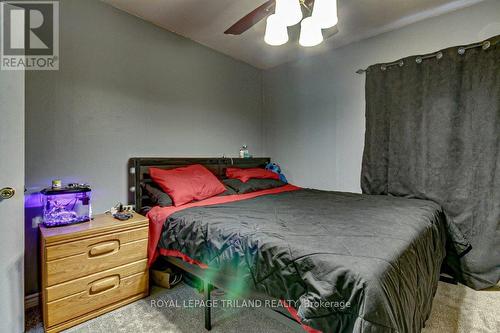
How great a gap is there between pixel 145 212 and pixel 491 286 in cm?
317

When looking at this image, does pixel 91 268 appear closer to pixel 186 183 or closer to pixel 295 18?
pixel 186 183

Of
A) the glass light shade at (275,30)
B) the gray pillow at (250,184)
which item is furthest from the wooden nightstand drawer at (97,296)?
the glass light shade at (275,30)

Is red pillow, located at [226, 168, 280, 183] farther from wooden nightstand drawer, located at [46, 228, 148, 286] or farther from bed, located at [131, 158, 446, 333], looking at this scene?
wooden nightstand drawer, located at [46, 228, 148, 286]

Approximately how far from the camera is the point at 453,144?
229 cm

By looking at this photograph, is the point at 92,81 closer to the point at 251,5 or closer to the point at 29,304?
the point at 251,5

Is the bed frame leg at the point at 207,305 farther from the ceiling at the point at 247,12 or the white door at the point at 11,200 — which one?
the ceiling at the point at 247,12

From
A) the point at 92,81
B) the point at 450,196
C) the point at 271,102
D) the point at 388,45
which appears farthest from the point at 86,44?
the point at 450,196

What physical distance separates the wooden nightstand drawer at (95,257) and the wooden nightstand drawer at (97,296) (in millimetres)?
113

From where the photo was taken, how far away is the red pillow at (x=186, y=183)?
7.24 ft

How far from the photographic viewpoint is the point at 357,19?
→ 248 cm

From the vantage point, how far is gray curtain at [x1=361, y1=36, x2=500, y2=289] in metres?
2.13

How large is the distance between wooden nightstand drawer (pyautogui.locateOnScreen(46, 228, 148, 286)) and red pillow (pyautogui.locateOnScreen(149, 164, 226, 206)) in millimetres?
412

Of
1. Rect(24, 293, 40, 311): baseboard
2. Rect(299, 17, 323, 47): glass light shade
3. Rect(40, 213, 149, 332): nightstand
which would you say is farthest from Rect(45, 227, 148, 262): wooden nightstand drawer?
Rect(299, 17, 323, 47): glass light shade

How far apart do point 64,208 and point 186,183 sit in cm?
98
